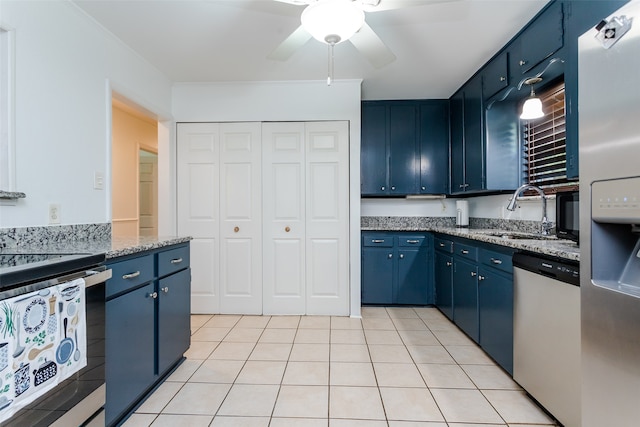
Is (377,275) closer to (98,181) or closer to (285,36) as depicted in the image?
(285,36)

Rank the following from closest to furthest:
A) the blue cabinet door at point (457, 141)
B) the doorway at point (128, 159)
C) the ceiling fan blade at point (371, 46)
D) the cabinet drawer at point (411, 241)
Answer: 1. the ceiling fan blade at point (371, 46)
2. the blue cabinet door at point (457, 141)
3. the cabinet drawer at point (411, 241)
4. the doorway at point (128, 159)

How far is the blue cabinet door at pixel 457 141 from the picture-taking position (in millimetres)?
3299

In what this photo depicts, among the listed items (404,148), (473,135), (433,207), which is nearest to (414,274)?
(433,207)

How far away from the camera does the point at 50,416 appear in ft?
3.46

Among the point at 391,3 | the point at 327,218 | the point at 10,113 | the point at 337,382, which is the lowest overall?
the point at 337,382

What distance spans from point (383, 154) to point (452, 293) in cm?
173

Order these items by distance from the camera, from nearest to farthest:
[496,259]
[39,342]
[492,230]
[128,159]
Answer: [39,342]
[496,259]
[492,230]
[128,159]

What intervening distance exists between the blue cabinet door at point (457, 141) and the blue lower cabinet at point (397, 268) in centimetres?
69

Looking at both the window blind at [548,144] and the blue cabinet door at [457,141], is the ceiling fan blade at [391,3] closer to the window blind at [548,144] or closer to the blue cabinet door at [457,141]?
the window blind at [548,144]

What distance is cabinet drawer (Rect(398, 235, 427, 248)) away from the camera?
345 centimetres

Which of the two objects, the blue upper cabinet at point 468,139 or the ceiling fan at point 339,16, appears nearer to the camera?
the ceiling fan at point 339,16

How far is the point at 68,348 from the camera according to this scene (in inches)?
43.4

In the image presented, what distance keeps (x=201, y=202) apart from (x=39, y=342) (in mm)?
2351

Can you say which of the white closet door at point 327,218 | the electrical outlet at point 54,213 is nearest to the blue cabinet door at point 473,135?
the white closet door at point 327,218
